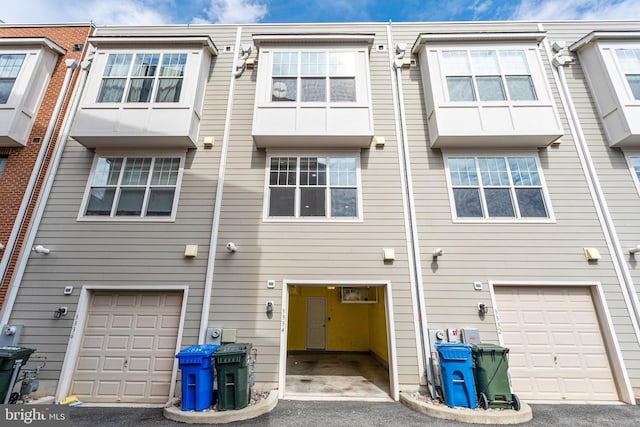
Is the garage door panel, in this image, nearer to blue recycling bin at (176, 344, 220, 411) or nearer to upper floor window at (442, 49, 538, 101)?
blue recycling bin at (176, 344, 220, 411)

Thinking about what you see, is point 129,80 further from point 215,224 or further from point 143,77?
point 215,224

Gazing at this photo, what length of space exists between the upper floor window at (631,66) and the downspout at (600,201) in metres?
1.12

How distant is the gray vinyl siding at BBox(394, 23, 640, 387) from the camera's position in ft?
18.5

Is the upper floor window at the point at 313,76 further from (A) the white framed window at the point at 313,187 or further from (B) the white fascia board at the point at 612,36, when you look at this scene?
(B) the white fascia board at the point at 612,36

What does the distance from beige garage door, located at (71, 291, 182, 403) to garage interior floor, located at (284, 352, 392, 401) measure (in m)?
2.73

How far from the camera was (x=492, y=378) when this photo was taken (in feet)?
15.3

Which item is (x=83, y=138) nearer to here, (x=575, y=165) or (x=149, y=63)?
(x=149, y=63)

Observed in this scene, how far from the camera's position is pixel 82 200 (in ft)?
21.3

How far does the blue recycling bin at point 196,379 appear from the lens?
4.53 m

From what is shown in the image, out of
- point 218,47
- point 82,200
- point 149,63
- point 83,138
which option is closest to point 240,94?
point 218,47

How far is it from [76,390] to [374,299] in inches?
307

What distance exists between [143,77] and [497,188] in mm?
9393

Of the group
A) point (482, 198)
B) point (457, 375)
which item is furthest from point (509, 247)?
point (457, 375)

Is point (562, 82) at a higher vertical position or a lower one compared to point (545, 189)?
higher
